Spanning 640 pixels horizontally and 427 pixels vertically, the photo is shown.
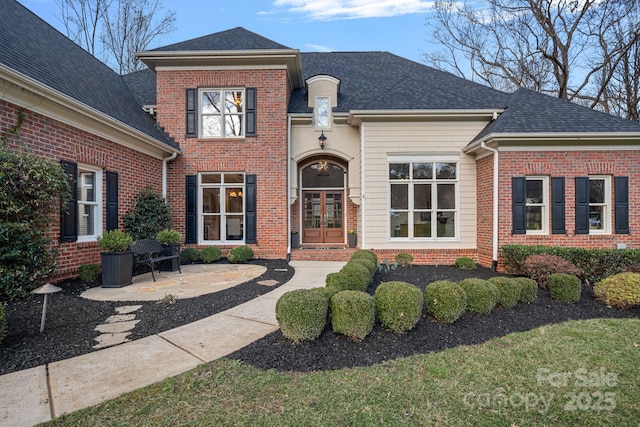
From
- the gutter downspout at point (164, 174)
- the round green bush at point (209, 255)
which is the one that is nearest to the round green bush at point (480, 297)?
the round green bush at point (209, 255)

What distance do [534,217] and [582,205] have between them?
3.88ft

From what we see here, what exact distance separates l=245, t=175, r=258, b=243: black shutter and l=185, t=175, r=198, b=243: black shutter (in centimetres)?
158

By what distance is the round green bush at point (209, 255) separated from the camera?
8.81 metres

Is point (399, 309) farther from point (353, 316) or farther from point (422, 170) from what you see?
point (422, 170)

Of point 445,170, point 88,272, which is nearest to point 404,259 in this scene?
point 445,170

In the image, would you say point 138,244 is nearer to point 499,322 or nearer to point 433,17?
point 499,322

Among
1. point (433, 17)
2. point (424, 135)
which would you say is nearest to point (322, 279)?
point (424, 135)

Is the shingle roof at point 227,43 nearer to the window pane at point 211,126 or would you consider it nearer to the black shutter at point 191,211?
the window pane at point 211,126

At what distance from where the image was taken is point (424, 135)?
9.37 metres

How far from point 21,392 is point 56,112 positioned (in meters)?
5.44

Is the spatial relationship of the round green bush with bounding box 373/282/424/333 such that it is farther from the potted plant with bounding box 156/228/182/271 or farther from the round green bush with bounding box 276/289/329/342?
the potted plant with bounding box 156/228/182/271

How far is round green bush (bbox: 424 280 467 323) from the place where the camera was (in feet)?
12.6

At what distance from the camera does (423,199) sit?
945 centimetres

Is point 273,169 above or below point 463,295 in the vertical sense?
above
